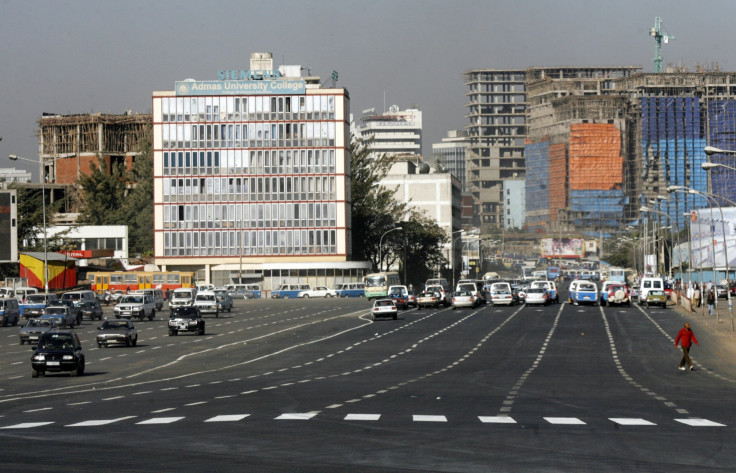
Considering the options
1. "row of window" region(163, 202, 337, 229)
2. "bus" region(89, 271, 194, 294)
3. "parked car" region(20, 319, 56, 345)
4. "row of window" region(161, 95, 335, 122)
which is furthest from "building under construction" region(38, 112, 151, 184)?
"parked car" region(20, 319, 56, 345)

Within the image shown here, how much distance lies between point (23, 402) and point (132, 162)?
172385 mm

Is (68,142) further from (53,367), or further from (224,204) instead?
(53,367)

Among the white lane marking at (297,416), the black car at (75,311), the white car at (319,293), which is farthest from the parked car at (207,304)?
the white lane marking at (297,416)

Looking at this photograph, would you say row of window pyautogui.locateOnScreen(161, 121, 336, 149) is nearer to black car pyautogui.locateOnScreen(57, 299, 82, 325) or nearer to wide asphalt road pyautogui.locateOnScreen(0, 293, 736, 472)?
black car pyautogui.locateOnScreen(57, 299, 82, 325)

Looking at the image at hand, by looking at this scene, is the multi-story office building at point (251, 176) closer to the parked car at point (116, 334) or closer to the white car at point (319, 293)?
the white car at point (319, 293)

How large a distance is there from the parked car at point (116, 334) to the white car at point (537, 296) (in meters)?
43.5

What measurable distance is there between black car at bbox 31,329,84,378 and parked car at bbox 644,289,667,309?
5929 cm

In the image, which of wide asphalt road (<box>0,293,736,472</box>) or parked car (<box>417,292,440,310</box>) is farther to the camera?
parked car (<box>417,292,440,310</box>)

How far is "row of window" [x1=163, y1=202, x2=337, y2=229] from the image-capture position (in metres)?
149

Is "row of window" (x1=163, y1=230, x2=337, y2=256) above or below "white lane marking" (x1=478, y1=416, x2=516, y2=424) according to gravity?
above

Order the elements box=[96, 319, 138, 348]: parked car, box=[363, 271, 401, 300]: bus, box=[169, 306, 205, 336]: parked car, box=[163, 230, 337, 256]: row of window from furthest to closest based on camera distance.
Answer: box=[163, 230, 337, 256]: row of window → box=[363, 271, 401, 300]: bus → box=[169, 306, 205, 336]: parked car → box=[96, 319, 138, 348]: parked car

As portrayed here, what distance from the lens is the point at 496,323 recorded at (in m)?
69.4

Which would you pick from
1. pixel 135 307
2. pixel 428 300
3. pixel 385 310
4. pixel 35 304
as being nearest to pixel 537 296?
pixel 428 300

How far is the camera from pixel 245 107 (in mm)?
148000
